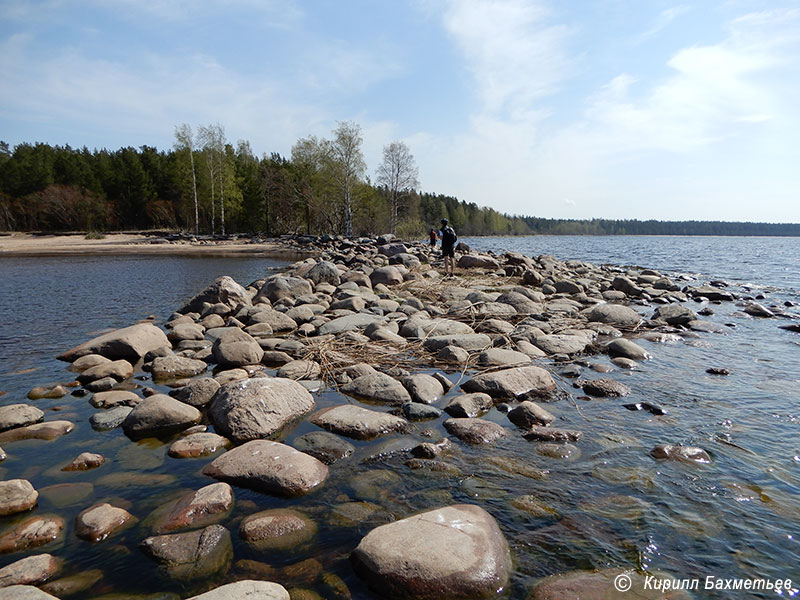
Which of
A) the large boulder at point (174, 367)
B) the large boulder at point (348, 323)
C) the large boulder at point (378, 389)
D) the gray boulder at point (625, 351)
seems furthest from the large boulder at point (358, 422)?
the gray boulder at point (625, 351)

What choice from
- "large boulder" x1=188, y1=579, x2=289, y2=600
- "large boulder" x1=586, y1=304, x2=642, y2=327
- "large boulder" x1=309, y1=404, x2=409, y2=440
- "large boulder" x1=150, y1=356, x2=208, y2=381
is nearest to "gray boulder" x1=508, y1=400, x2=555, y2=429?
"large boulder" x1=309, y1=404, x2=409, y2=440

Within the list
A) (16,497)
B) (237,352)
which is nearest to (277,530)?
(16,497)

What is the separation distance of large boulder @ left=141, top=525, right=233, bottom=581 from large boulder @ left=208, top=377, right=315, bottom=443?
1.59 meters

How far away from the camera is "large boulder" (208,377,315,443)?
4.96 m

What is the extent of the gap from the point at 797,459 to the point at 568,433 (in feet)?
7.26

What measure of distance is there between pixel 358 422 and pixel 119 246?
146ft

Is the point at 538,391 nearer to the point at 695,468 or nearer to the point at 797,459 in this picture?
the point at 695,468

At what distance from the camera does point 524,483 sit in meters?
4.10

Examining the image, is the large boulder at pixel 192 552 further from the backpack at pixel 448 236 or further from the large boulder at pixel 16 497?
the backpack at pixel 448 236

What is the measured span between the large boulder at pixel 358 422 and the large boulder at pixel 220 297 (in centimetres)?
741

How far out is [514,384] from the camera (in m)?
6.36

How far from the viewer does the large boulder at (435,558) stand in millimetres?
2854

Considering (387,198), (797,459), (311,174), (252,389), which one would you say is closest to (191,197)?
(311,174)

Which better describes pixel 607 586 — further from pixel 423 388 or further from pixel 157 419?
pixel 157 419
